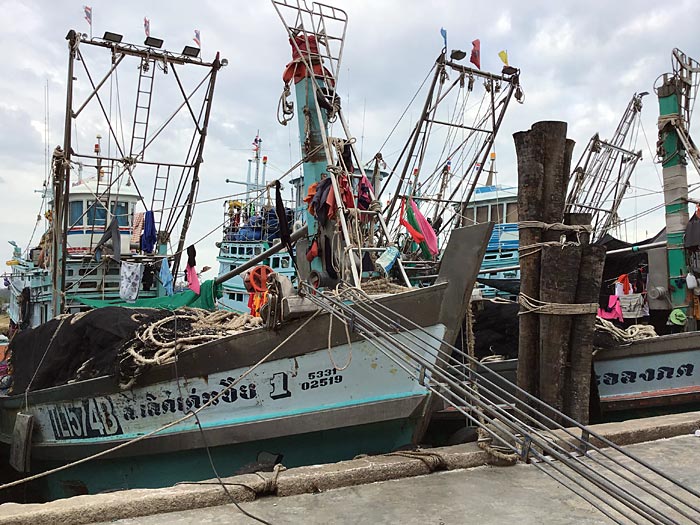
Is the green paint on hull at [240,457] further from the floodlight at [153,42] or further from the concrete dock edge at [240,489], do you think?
the floodlight at [153,42]

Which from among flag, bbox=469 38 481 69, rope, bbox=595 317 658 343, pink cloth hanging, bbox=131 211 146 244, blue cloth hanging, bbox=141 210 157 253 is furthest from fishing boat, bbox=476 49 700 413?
pink cloth hanging, bbox=131 211 146 244

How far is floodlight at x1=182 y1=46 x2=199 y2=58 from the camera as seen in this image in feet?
38.5

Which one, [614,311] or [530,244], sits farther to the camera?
[614,311]

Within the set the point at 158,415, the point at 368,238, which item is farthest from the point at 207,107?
the point at 158,415

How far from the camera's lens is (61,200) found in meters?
10.8

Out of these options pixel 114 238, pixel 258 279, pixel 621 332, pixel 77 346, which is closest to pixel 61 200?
pixel 114 238

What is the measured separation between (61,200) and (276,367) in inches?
286

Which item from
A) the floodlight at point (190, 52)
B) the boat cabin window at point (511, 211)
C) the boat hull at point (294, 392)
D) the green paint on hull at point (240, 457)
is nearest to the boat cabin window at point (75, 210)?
the floodlight at point (190, 52)

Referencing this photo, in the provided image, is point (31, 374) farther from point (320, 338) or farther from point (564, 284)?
point (564, 284)

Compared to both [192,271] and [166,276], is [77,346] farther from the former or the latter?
[166,276]

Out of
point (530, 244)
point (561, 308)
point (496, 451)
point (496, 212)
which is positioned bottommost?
point (496, 451)

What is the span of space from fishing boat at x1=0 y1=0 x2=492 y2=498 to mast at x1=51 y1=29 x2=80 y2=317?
2.50 meters

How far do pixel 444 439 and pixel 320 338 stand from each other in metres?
3.76

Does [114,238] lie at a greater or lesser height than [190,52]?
lesser
